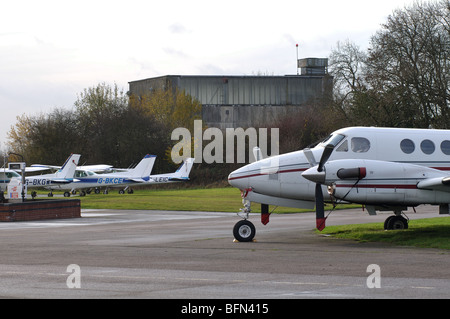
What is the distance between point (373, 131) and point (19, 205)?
1974 cm

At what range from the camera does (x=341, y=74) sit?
68.3m

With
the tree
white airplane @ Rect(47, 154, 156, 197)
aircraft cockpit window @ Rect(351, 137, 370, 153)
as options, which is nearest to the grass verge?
aircraft cockpit window @ Rect(351, 137, 370, 153)

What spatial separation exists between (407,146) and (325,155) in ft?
8.79

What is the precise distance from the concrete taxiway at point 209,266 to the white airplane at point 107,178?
3797 cm

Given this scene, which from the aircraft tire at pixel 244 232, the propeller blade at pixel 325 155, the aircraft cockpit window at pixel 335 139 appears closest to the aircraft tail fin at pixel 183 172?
the aircraft tire at pixel 244 232

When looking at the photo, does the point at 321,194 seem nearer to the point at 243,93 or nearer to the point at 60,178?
the point at 60,178

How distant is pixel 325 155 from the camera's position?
1961cm

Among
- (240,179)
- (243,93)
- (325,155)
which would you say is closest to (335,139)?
(325,155)

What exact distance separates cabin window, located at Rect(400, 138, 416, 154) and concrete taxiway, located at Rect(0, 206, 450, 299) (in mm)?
2855

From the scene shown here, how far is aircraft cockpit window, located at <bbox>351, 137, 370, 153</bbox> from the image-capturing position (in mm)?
20234

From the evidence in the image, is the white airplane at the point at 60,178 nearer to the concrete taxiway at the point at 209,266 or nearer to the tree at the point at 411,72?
the tree at the point at 411,72

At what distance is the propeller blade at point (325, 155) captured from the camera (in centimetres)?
1925
